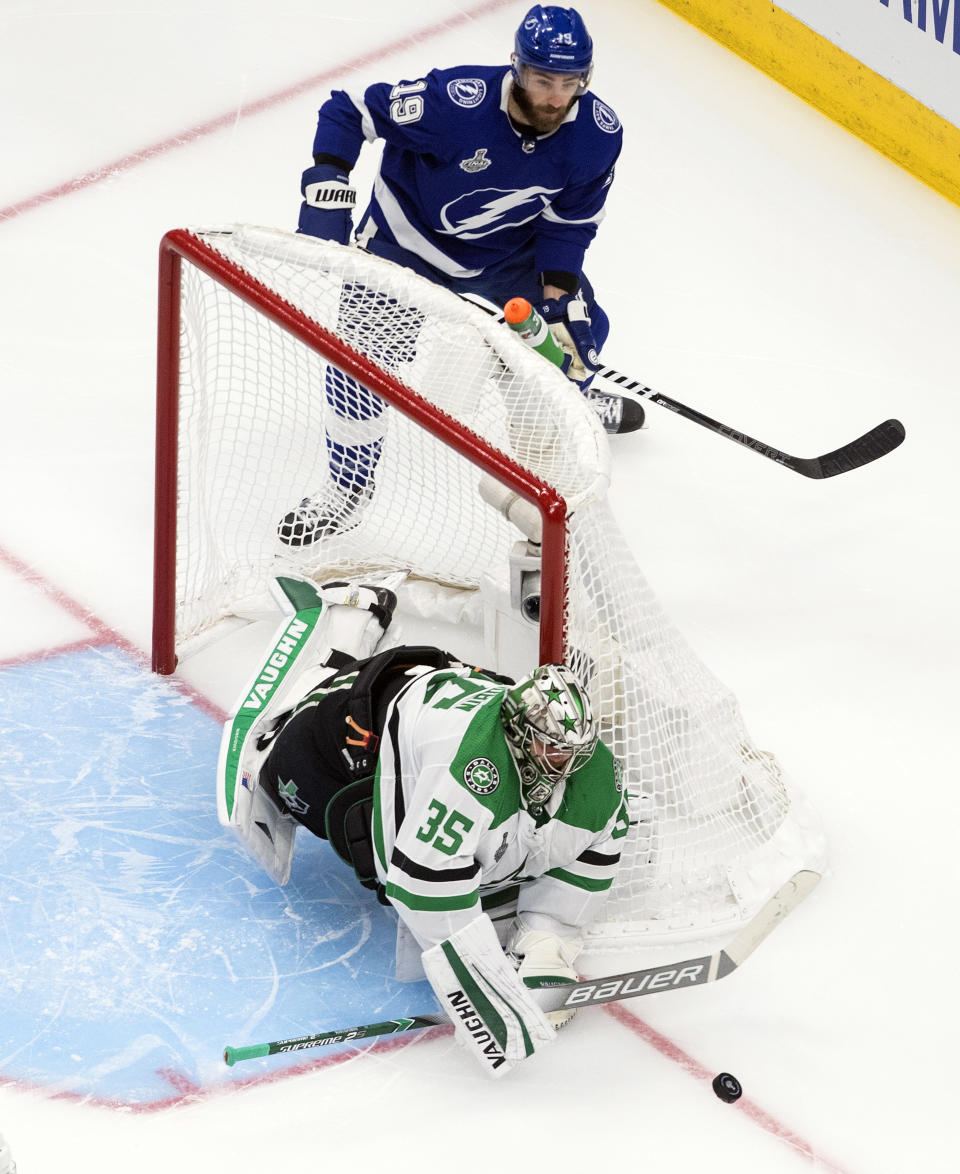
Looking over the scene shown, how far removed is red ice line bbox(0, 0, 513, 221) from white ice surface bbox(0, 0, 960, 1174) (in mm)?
17

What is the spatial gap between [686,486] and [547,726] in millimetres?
1897

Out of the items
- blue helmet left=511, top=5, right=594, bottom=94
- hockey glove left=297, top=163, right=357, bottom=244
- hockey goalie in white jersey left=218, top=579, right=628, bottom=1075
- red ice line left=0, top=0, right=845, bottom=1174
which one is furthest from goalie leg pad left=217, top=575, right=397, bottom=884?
blue helmet left=511, top=5, right=594, bottom=94

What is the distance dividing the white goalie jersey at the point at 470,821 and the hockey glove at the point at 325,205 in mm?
1207

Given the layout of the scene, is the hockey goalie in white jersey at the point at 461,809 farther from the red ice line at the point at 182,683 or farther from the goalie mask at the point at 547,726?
the red ice line at the point at 182,683

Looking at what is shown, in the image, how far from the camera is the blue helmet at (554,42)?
3781mm

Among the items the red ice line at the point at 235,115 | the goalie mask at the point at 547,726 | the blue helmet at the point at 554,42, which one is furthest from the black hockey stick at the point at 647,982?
the red ice line at the point at 235,115

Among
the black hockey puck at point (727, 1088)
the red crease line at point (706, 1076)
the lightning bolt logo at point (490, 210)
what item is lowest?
the red crease line at point (706, 1076)

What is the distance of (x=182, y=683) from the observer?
3.84 m

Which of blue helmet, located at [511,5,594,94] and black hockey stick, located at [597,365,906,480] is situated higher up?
blue helmet, located at [511,5,594,94]

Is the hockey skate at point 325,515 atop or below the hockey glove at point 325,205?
below

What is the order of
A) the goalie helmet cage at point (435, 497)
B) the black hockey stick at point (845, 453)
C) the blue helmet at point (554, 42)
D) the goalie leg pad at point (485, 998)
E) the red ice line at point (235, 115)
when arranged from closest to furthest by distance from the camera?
the goalie leg pad at point (485, 998) < the goalie helmet cage at point (435, 497) < the blue helmet at point (554, 42) < the black hockey stick at point (845, 453) < the red ice line at point (235, 115)

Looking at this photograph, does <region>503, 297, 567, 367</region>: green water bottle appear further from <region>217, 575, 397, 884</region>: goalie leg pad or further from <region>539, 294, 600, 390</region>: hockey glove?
<region>217, 575, 397, 884</region>: goalie leg pad

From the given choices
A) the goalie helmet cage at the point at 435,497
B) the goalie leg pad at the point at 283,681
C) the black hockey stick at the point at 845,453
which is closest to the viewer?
the goalie helmet cage at the point at 435,497

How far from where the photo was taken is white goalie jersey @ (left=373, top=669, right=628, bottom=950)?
9.48ft
